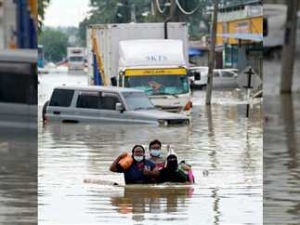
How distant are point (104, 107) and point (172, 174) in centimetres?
1473

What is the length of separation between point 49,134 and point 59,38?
10928 centimetres

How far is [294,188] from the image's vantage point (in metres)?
14.3

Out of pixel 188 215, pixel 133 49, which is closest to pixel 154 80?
pixel 133 49

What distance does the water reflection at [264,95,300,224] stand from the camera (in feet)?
34.5

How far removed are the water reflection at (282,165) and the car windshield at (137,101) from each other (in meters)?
4.02

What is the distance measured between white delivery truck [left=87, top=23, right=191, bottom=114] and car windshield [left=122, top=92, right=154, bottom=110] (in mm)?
1278

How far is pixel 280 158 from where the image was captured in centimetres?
1869

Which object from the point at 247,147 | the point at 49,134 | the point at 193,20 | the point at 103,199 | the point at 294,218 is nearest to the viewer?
the point at 294,218

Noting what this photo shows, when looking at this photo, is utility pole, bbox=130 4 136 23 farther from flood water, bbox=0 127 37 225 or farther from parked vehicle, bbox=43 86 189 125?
flood water, bbox=0 127 37 225

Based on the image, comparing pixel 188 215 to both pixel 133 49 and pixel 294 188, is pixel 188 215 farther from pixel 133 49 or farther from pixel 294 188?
pixel 133 49

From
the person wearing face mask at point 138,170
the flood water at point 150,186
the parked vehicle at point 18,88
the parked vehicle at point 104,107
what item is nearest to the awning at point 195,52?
the flood water at point 150,186

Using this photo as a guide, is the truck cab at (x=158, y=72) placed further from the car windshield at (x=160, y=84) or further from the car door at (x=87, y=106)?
the car door at (x=87, y=106)

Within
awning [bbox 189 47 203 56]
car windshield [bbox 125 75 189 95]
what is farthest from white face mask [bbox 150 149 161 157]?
awning [bbox 189 47 203 56]

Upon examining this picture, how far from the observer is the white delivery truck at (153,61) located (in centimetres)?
3119
